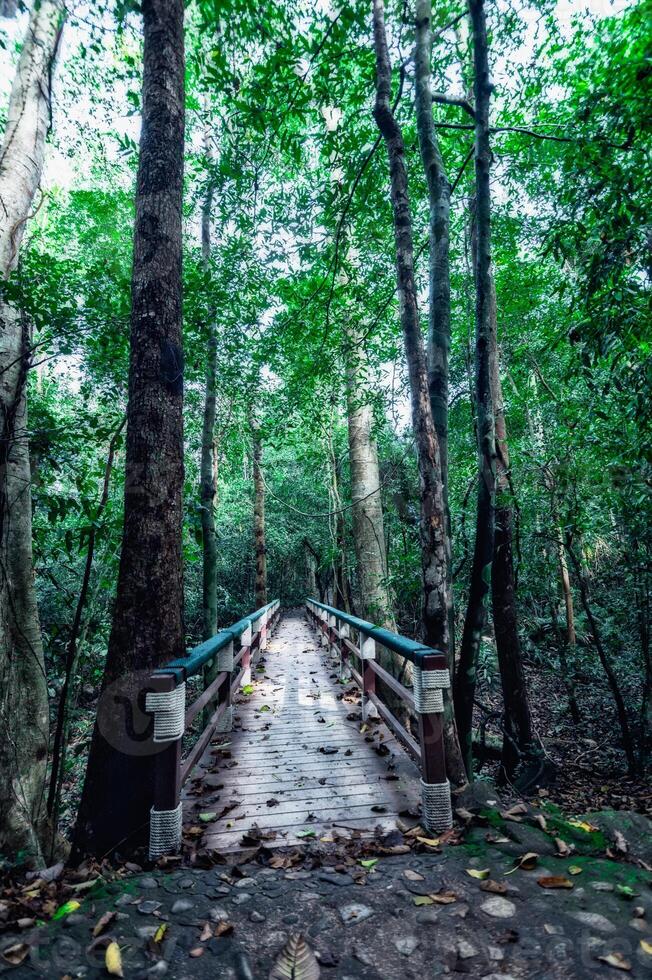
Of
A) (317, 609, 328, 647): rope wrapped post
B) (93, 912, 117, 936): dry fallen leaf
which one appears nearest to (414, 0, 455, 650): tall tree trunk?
(93, 912, 117, 936): dry fallen leaf

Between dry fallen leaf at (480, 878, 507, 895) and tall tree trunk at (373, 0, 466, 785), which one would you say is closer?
dry fallen leaf at (480, 878, 507, 895)

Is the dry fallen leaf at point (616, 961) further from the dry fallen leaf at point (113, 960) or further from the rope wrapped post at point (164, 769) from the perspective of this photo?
the rope wrapped post at point (164, 769)

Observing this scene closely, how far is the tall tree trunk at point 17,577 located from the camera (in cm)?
407

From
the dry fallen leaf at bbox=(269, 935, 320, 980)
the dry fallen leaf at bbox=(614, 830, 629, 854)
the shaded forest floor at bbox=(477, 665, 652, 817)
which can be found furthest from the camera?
the shaded forest floor at bbox=(477, 665, 652, 817)

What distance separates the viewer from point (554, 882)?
2.33 m

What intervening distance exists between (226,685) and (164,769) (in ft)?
8.39

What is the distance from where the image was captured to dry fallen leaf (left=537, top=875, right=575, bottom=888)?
231 centimetres

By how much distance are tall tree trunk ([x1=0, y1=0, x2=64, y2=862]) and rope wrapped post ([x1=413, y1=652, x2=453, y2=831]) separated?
2.97m

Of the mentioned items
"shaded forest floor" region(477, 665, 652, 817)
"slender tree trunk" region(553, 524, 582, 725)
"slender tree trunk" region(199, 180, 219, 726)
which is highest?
"slender tree trunk" region(199, 180, 219, 726)

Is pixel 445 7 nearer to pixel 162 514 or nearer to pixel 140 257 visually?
pixel 140 257

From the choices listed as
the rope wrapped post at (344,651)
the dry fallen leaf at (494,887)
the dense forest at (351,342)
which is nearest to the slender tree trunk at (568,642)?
the dense forest at (351,342)

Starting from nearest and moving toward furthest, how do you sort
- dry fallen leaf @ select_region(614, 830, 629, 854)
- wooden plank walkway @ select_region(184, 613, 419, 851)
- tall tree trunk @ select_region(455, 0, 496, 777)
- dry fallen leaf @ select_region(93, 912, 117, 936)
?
1. dry fallen leaf @ select_region(93, 912, 117, 936)
2. dry fallen leaf @ select_region(614, 830, 629, 854)
3. wooden plank walkway @ select_region(184, 613, 419, 851)
4. tall tree trunk @ select_region(455, 0, 496, 777)

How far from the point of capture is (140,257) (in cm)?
375

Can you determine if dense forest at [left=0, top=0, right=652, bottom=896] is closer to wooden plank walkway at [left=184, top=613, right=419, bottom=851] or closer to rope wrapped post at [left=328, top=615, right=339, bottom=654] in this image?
wooden plank walkway at [left=184, top=613, right=419, bottom=851]
